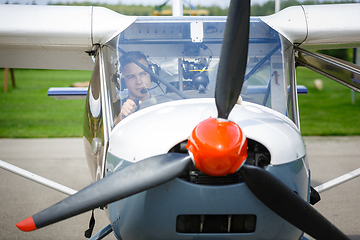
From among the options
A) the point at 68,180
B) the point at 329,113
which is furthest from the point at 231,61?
the point at 329,113

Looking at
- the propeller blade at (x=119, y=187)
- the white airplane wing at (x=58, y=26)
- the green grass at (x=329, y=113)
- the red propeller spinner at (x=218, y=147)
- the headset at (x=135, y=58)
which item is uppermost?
the white airplane wing at (x=58, y=26)

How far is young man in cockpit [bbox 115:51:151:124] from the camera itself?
7.34 ft

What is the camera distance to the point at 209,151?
1.52 metres

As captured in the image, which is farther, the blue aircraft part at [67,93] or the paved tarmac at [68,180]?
the blue aircraft part at [67,93]

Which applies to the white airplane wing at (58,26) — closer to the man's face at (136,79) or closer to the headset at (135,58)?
the headset at (135,58)

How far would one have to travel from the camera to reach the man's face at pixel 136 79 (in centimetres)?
227

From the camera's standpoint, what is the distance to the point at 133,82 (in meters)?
2.33

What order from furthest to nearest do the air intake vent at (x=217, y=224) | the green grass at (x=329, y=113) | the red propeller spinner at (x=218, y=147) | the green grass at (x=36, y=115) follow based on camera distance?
the green grass at (x=329, y=113) → the green grass at (x=36, y=115) → the air intake vent at (x=217, y=224) → the red propeller spinner at (x=218, y=147)

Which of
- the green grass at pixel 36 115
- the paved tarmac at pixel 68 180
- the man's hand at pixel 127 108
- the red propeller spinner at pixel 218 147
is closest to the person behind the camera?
the red propeller spinner at pixel 218 147

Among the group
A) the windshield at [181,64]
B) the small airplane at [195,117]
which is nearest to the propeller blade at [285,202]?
the small airplane at [195,117]

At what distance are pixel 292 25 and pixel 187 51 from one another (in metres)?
0.89

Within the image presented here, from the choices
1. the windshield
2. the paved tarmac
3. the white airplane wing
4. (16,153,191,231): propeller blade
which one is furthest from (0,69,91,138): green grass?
(16,153,191,231): propeller blade

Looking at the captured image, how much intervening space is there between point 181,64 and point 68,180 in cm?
368

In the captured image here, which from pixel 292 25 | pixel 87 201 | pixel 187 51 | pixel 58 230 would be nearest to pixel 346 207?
pixel 292 25
